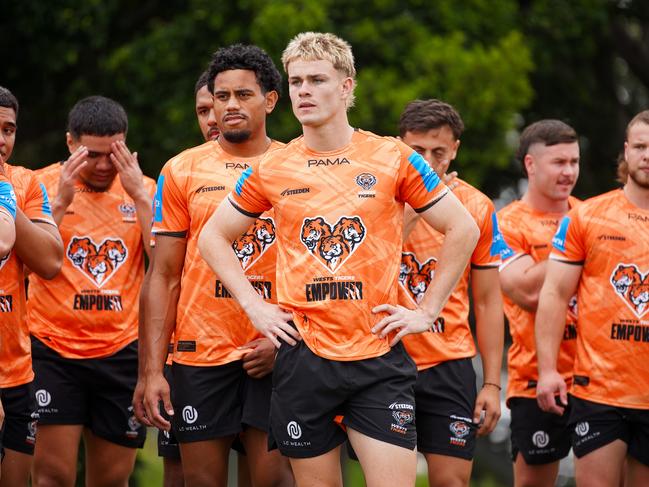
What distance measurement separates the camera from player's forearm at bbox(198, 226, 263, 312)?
6551mm

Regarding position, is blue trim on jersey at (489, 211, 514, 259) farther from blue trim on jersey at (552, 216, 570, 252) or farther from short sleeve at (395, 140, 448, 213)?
short sleeve at (395, 140, 448, 213)

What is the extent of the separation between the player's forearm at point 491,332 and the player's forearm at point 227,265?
5.80 ft

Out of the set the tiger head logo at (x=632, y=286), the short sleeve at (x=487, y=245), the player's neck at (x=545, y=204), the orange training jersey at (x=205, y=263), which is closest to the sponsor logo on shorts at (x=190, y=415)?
the orange training jersey at (x=205, y=263)

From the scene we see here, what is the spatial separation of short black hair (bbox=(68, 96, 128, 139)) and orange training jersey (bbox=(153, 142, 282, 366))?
1.24 meters

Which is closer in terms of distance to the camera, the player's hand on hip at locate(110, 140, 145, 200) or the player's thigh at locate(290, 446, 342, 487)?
the player's thigh at locate(290, 446, 342, 487)

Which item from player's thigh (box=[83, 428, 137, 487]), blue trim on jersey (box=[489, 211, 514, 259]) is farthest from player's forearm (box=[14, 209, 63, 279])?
blue trim on jersey (box=[489, 211, 514, 259])

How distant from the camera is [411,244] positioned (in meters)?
7.72

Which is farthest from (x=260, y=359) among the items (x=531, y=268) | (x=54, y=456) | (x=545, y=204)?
(x=545, y=204)

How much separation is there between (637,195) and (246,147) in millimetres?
2477

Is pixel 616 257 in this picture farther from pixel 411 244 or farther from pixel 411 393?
pixel 411 393

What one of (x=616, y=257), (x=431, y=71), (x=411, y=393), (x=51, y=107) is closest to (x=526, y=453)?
(x=616, y=257)

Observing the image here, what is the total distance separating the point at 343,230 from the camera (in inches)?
250

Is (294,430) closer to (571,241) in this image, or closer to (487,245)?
(487,245)

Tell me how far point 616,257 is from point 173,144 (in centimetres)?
903
